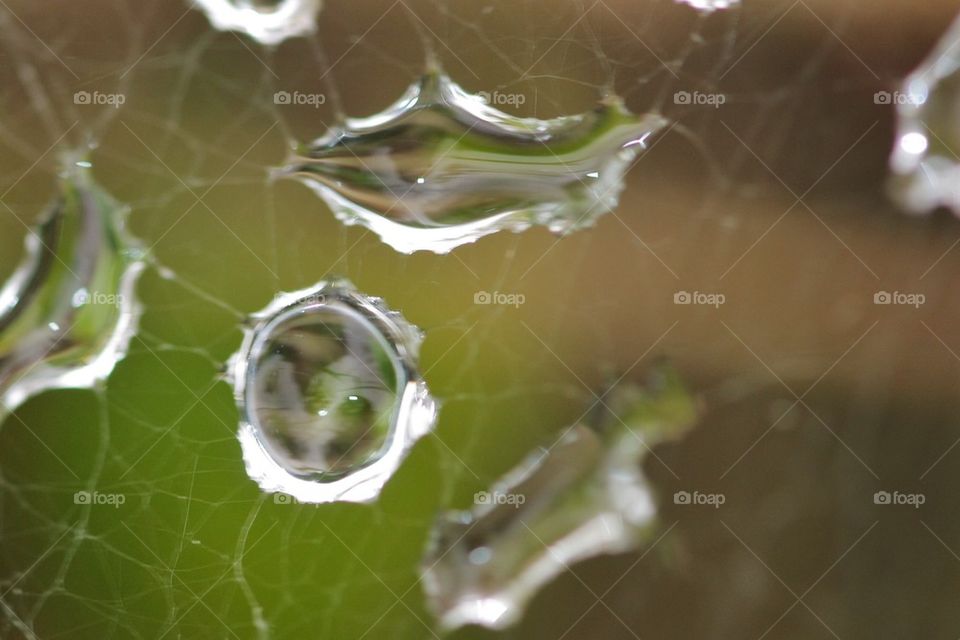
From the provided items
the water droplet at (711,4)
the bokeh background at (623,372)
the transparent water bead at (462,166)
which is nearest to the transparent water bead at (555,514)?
the bokeh background at (623,372)

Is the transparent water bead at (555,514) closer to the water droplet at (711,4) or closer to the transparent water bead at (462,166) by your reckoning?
the transparent water bead at (462,166)

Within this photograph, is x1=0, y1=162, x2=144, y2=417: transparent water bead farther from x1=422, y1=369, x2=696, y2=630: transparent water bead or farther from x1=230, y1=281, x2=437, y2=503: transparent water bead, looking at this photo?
x1=422, y1=369, x2=696, y2=630: transparent water bead

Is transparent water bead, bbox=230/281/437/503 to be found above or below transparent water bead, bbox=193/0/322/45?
below

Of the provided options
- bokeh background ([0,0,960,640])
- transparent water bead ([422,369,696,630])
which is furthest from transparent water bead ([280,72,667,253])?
transparent water bead ([422,369,696,630])

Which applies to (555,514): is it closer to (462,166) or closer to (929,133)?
(462,166)

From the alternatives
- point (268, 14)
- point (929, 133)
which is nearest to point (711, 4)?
point (929, 133)

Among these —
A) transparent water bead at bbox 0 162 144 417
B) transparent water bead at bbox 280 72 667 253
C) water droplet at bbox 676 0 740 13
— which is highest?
water droplet at bbox 676 0 740 13
